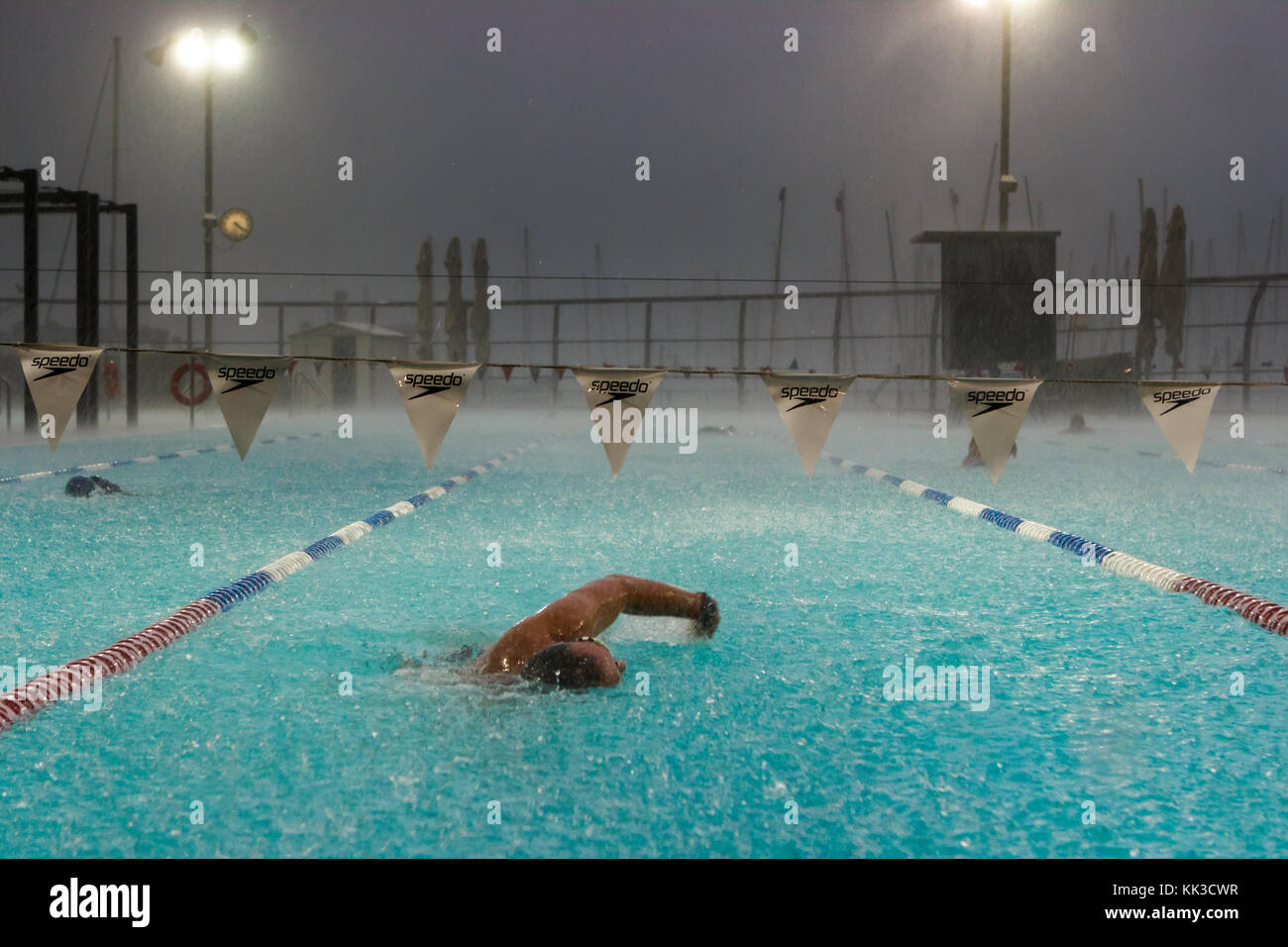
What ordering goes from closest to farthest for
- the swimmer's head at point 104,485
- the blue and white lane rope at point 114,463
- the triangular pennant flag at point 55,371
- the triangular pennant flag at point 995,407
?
the triangular pennant flag at point 55,371, the triangular pennant flag at point 995,407, the swimmer's head at point 104,485, the blue and white lane rope at point 114,463

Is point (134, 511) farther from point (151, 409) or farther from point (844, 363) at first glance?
point (844, 363)

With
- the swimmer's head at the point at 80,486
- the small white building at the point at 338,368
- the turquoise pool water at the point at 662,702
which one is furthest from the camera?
the small white building at the point at 338,368

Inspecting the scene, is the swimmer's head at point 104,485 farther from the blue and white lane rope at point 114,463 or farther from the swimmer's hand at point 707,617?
the swimmer's hand at point 707,617

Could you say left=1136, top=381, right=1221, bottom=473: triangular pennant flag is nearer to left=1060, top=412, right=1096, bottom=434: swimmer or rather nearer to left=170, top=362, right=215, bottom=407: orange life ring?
left=170, top=362, right=215, bottom=407: orange life ring

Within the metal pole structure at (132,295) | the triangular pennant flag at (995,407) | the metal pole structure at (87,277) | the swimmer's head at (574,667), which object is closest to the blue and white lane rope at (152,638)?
the swimmer's head at (574,667)

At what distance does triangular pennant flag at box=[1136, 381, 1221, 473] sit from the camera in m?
6.18

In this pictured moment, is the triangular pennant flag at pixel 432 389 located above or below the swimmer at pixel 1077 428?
below

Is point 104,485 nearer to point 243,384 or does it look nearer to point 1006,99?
point 243,384

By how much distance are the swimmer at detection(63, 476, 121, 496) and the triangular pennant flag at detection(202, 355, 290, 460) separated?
4.93 meters

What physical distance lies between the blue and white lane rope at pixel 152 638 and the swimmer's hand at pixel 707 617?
2.38 meters

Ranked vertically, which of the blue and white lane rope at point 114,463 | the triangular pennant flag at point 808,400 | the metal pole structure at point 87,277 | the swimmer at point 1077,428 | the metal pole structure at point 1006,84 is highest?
the metal pole structure at point 1006,84

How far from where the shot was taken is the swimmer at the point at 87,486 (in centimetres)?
962

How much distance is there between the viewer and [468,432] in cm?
2333

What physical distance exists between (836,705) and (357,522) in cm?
537
